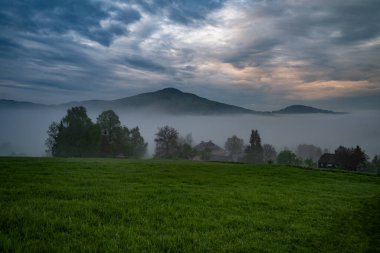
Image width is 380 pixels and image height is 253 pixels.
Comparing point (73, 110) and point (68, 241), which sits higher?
point (73, 110)

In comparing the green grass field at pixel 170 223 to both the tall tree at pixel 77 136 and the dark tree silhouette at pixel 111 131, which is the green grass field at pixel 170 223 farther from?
the dark tree silhouette at pixel 111 131

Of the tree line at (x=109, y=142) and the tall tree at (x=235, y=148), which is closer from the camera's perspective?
the tree line at (x=109, y=142)

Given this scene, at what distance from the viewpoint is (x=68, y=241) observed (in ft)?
28.6

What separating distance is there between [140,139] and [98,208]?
106858 millimetres

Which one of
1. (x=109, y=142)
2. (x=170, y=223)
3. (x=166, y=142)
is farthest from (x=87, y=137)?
(x=170, y=223)

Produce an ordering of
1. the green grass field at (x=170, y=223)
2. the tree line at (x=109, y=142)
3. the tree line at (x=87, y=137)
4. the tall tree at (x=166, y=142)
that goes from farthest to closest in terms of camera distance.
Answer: the tall tree at (x=166, y=142) → the tree line at (x=109, y=142) → the tree line at (x=87, y=137) → the green grass field at (x=170, y=223)

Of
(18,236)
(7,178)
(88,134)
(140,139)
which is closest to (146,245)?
(18,236)

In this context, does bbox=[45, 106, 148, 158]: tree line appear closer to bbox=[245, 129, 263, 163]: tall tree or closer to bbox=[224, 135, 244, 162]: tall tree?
bbox=[245, 129, 263, 163]: tall tree

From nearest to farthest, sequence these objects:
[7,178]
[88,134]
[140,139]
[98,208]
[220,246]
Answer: [220,246] < [98,208] < [7,178] < [88,134] < [140,139]

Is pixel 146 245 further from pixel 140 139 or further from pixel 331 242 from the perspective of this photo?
pixel 140 139

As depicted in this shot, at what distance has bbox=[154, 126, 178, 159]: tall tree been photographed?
11506cm

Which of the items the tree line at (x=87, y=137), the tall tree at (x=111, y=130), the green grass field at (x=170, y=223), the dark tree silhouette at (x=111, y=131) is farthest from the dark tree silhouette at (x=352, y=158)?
the green grass field at (x=170, y=223)

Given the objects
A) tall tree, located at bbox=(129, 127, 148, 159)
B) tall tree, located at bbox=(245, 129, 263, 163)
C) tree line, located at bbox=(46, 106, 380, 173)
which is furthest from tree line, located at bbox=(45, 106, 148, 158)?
tall tree, located at bbox=(245, 129, 263, 163)

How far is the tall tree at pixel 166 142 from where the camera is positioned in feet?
378
